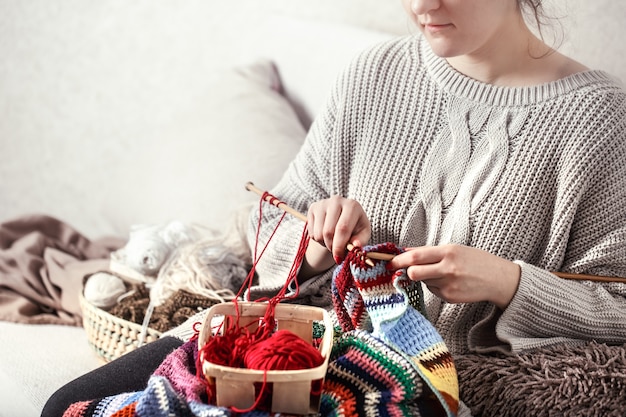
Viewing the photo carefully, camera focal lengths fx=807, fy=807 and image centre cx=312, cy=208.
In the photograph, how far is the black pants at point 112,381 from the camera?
1172 mm

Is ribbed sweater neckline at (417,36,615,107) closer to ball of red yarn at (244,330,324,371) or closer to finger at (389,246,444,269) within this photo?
finger at (389,246,444,269)

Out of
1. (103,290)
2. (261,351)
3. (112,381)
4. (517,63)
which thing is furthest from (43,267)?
(517,63)

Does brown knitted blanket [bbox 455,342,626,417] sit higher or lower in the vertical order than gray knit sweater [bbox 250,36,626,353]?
lower

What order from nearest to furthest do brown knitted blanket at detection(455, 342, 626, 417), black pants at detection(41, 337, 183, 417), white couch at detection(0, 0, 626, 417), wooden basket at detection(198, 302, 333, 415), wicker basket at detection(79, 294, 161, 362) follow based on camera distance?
wooden basket at detection(198, 302, 333, 415)
brown knitted blanket at detection(455, 342, 626, 417)
black pants at detection(41, 337, 183, 417)
wicker basket at detection(79, 294, 161, 362)
white couch at detection(0, 0, 626, 417)

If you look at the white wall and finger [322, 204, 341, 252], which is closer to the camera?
finger [322, 204, 341, 252]

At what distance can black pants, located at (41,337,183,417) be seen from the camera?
1172 millimetres

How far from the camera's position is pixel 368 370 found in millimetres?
1028

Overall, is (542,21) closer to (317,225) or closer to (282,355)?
(317,225)

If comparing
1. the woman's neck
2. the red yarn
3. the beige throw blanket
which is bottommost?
the beige throw blanket

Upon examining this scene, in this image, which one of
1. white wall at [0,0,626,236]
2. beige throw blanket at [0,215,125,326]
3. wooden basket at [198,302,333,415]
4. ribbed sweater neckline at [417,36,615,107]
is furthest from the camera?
white wall at [0,0,626,236]

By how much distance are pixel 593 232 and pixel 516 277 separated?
163mm

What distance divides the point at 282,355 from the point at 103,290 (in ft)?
2.36

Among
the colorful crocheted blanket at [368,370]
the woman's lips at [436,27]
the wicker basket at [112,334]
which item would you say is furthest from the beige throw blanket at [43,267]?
the woman's lips at [436,27]

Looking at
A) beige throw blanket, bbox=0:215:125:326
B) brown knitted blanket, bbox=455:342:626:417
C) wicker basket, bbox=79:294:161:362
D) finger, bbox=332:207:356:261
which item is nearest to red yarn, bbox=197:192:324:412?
finger, bbox=332:207:356:261
